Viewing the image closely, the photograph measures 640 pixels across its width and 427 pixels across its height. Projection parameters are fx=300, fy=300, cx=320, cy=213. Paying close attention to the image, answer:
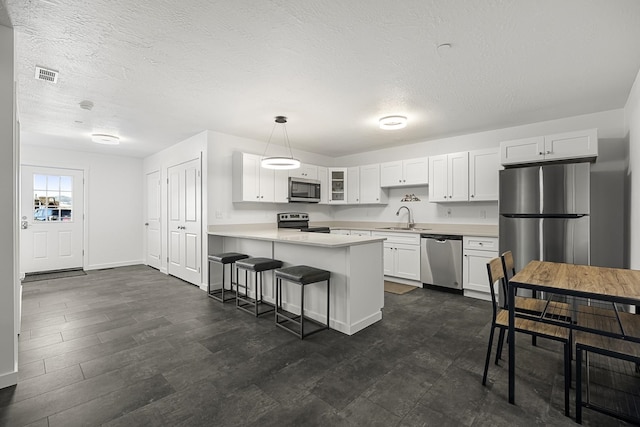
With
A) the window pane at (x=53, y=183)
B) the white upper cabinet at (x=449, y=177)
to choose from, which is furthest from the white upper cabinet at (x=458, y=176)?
the window pane at (x=53, y=183)

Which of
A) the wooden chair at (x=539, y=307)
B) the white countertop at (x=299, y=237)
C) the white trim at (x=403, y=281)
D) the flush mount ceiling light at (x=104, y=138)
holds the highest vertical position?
the flush mount ceiling light at (x=104, y=138)

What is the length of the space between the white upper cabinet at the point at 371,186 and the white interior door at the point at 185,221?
117 inches

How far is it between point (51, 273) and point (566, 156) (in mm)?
8503

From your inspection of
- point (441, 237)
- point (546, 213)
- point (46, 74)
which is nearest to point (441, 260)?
point (441, 237)

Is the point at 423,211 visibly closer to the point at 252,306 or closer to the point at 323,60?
the point at 252,306

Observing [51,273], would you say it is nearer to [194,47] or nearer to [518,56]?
[194,47]

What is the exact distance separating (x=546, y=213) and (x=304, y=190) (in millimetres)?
3636

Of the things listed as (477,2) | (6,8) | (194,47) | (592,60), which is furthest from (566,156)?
(6,8)

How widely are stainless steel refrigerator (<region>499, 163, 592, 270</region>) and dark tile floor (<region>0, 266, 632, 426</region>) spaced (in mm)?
975

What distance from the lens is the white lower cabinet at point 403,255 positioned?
4.71 m

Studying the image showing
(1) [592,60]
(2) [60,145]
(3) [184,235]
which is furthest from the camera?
(2) [60,145]

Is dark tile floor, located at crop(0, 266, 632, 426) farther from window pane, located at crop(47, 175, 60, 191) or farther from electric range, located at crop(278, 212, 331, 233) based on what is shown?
window pane, located at crop(47, 175, 60, 191)

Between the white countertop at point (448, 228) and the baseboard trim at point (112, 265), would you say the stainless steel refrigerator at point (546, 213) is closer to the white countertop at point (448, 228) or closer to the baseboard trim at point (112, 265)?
the white countertop at point (448, 228)

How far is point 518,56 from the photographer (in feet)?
7.82
